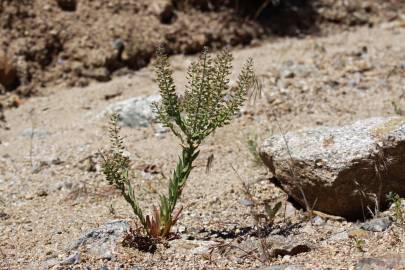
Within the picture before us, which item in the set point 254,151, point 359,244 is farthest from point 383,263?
point 254,151

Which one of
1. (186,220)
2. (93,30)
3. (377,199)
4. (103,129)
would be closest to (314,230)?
(377,199)

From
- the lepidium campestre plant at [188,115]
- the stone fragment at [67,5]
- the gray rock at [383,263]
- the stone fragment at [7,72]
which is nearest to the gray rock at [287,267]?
the gray rock at [383,263]

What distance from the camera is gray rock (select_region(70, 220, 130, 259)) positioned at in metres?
3.60

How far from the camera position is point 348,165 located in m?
3.82

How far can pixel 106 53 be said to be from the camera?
6812 millimetres

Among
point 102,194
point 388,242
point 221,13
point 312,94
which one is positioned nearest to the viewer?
point 388,242

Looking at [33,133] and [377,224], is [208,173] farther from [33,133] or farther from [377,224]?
[33,133]

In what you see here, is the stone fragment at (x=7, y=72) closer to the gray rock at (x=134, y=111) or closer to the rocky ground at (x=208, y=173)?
the rocky ground at (x=208, y=173)

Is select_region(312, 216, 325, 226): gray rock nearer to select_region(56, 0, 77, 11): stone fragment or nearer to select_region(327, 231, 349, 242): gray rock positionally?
select_region(327, 231, 349, 242): gray rock

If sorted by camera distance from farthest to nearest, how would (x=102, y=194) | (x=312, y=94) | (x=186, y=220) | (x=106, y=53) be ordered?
(x=106, y=53) → (x=312, y=94) → (x=102, y=194) → (x=186, y=220)

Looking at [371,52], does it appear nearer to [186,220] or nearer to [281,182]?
[281,182]

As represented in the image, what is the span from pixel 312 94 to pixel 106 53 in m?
2.19

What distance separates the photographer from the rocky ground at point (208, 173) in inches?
140

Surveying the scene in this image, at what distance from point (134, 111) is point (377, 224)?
8.89 feet
